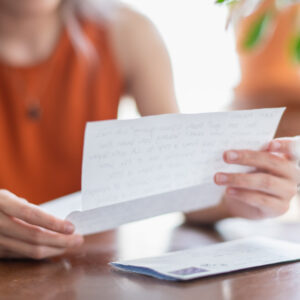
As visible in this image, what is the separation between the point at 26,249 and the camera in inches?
27.5

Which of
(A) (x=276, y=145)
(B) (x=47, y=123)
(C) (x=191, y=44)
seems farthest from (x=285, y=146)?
(C) (x=191, y=44)

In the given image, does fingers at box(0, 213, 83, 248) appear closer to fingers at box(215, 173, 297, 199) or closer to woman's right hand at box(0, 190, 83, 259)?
woman's right hand at box(0, 190, 83, 259)

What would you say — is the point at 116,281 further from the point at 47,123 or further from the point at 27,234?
the point at 47,123

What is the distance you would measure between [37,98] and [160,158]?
784 mm

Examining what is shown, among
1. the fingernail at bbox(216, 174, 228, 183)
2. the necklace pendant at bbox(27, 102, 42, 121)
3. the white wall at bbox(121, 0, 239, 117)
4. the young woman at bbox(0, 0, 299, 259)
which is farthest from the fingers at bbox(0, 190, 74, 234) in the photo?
the white wall at bbox(121, 0, 239, 117)

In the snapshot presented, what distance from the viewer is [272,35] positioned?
267 centimetres

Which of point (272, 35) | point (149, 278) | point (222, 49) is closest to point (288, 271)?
point (149, 278)

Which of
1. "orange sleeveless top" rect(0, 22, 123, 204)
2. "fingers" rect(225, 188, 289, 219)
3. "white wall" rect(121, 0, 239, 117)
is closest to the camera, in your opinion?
"fingers" rect(225, 188, 289, 219)

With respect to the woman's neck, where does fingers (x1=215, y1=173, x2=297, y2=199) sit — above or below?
below

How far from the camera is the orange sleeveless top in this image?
136 centimetres

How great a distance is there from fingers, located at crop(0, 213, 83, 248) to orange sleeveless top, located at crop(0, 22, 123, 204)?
2.09 ft

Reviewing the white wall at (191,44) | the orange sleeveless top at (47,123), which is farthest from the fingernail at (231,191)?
the white wall at (191,44)

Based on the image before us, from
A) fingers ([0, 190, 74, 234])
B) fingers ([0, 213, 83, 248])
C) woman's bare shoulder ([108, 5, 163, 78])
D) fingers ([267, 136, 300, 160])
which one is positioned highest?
woman's bare shoulder ([108, 5, 163, 78])

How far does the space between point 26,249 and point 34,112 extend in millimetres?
728
